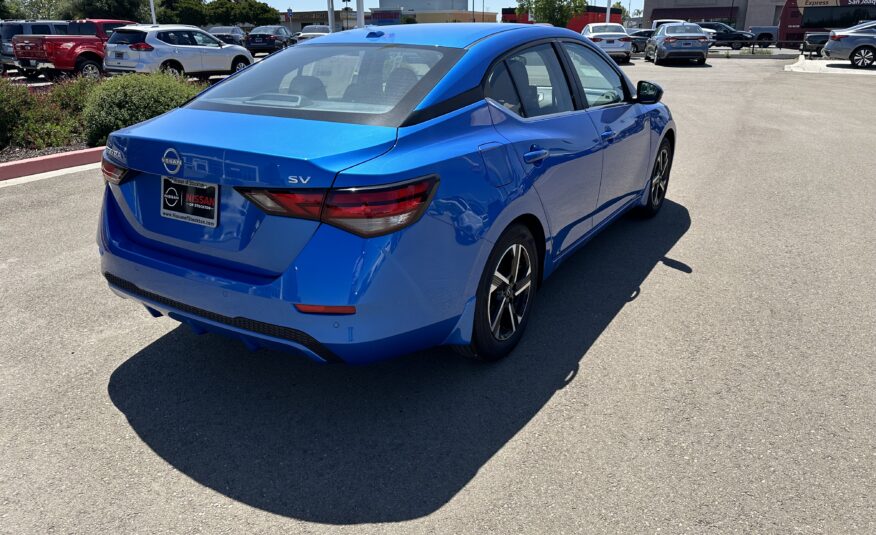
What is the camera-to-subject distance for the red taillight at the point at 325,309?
2.59 metres

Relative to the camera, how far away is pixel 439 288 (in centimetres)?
286

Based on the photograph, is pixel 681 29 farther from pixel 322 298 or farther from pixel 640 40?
pixel 322 298

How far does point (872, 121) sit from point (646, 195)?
8.60 meters

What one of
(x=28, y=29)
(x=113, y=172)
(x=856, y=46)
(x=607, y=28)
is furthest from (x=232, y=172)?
(x=856, y=46)

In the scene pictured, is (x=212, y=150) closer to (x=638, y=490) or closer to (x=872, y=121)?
(x=638, y=490)

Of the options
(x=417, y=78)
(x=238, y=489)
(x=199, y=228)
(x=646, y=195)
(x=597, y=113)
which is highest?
(x=417, y=78)

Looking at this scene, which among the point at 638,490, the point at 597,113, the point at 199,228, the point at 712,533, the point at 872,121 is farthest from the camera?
the point at 872,121

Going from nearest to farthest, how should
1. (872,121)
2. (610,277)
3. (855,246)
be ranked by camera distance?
1. (610,277)
2. (855,246)
3. (872,121)

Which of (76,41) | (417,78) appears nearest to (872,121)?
(417,78)

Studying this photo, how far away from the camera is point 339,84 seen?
3426 millimetres

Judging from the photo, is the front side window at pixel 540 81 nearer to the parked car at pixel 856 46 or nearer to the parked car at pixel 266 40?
the parked car at pixel 856 46

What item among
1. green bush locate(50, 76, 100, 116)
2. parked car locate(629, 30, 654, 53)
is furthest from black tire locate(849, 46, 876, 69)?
green bush locate(50, 76, 100, 116)

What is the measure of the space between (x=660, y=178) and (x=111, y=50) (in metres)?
15.7

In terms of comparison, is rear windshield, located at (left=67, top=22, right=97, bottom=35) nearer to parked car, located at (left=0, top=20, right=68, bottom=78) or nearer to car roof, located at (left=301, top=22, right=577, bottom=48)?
parked car, located at (left=0, top=20, right=68, bottom=78)
